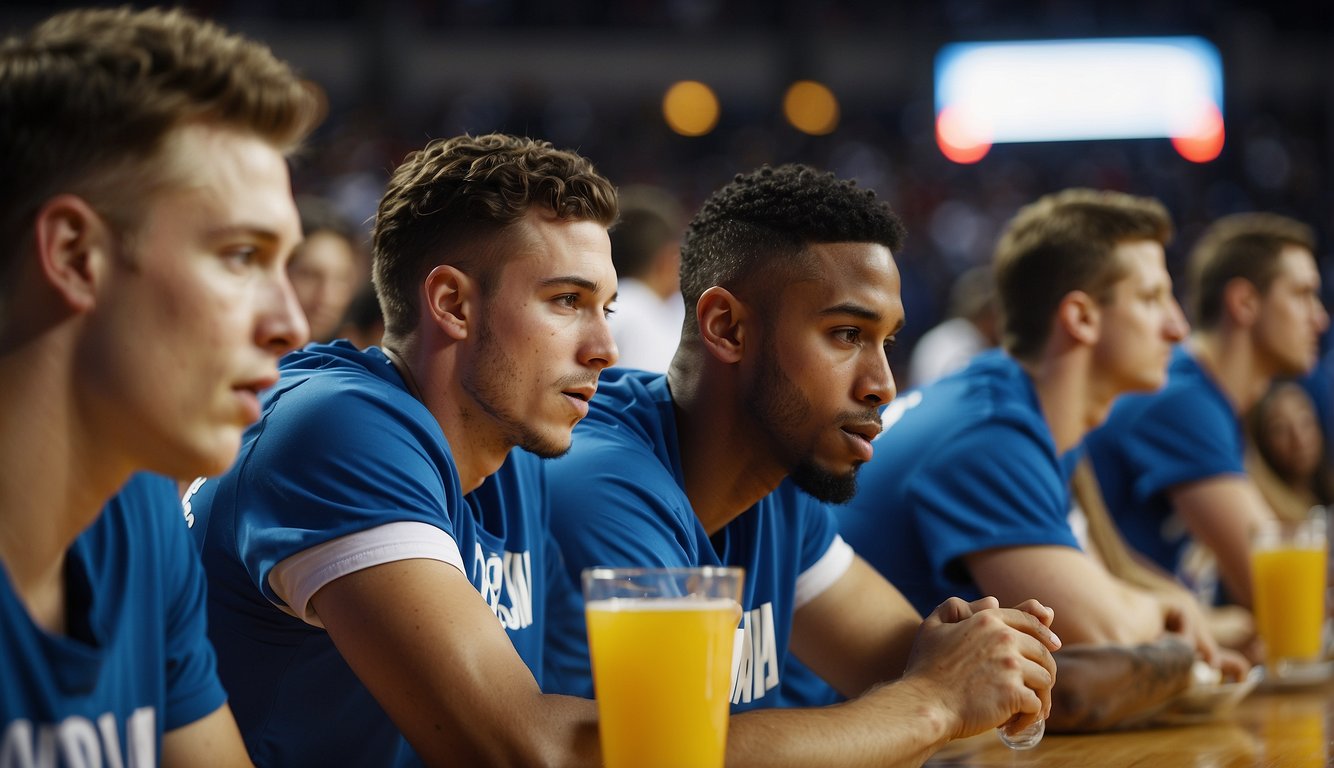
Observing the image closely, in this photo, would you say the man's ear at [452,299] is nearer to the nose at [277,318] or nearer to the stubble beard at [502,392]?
the stubble beard at [502,392]

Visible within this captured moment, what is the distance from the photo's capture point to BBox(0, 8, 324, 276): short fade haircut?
1002 millimetres

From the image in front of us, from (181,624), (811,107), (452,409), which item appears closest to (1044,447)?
(452,409)

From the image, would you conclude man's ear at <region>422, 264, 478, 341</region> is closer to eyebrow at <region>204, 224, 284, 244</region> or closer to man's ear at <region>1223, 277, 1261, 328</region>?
eyebrow at <region>204, 224, 284, 244</region>

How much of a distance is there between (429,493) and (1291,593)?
1.90 metres

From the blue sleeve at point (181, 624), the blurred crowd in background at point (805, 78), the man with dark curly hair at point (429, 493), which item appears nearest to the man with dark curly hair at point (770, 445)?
the man with dark curly hair at point (429, 493)

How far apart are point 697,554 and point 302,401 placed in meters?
0.58

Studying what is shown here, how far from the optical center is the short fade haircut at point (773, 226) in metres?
1.88

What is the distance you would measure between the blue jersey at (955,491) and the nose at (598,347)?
83cm

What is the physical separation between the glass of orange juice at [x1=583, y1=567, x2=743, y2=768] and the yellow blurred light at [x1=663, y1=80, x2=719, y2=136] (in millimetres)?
12900

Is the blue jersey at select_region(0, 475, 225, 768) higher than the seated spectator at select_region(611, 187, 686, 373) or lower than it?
lower

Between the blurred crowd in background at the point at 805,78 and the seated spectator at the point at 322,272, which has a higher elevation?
the blurred crowd in background at the point at 805,78

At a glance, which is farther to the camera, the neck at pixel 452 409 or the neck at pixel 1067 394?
the neck at pixel 1067 394

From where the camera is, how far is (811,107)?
13703mm

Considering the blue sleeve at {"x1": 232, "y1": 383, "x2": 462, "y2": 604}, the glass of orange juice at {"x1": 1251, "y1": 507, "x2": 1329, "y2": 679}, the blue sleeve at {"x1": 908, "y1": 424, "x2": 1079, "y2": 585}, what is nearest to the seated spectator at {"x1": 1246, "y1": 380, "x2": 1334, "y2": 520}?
the glass of orange juice at {"x1": 1251, "y1": 507, "x2": 1329, "y2": 679}
